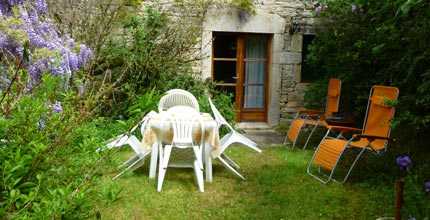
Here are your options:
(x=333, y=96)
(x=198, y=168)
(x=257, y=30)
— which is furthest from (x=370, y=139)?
(x=257, y=30)

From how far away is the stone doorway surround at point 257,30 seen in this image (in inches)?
326

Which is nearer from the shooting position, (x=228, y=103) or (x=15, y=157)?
(x=15, y=157)

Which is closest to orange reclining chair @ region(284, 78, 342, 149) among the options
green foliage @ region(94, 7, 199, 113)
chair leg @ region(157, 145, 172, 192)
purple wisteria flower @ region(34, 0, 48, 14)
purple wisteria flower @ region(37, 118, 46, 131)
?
green foliage @ region(94, 7, 199, 113)

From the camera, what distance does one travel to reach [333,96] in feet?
23.8

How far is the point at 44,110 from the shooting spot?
210 centimetres

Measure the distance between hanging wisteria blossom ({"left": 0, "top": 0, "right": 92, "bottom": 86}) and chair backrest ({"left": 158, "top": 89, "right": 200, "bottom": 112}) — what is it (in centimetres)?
105

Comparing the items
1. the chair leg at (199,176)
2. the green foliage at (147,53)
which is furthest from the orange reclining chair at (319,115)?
the chair leg at (199,176)

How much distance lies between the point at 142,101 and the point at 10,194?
5.26 metres

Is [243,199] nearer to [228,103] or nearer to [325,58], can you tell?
[228,103]

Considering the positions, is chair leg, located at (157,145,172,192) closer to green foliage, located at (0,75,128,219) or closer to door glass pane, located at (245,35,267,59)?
green foliage, located at (0,75,128,219)

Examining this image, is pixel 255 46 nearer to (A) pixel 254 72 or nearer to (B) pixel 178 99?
(A) pixel 254 72

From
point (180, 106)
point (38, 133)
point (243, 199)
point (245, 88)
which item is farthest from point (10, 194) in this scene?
point (245, 88)

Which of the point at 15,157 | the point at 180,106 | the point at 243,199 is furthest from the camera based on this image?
the point at 180,106

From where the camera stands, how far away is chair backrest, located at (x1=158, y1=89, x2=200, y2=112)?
18.7 feet
